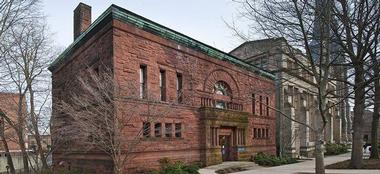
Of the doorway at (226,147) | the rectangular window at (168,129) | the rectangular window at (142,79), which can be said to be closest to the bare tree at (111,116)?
the rectangular window at (142,79)

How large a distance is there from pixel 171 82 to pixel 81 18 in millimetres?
10397

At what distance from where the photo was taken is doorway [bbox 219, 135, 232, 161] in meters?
29.7

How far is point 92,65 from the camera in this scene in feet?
74.2

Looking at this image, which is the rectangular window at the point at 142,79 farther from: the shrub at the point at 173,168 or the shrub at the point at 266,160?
the shrub at the point at 266,160

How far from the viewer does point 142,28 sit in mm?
21938

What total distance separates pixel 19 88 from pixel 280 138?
986 inches

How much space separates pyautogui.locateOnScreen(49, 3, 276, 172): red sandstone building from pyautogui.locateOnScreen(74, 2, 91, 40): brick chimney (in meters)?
0.04

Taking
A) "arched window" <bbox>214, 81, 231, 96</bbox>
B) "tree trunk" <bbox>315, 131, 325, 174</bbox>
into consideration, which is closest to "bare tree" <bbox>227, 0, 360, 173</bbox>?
"tree trunk" <bbox>315, 131, 325, 174</bbox>

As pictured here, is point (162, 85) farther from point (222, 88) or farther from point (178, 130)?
point (222, 88)

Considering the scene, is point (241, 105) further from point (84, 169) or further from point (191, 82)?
point (84, 169)

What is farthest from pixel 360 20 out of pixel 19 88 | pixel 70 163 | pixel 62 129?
pixel 19 88

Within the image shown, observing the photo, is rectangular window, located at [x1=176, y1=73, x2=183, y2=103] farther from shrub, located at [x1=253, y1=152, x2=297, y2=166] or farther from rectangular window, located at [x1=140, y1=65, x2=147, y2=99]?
shrub, located at [x1=253, y1=152, x2=297, y2=166]

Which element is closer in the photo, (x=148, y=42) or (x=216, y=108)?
(x=148, y=42)

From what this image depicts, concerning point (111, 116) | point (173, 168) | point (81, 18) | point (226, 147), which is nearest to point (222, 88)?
point (226, 147)
